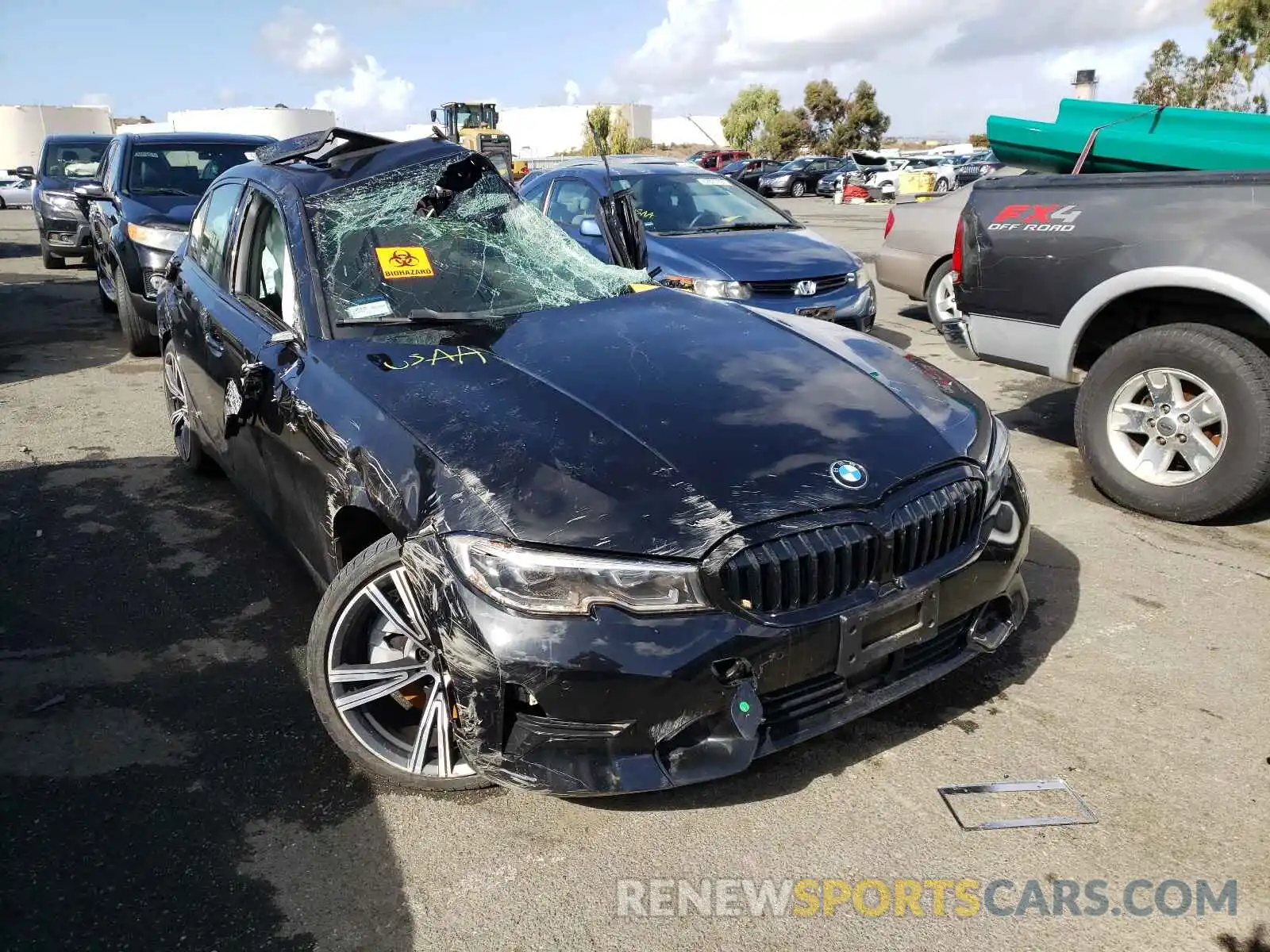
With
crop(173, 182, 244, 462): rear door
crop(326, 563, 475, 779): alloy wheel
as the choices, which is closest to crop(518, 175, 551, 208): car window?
crop(173, 182, 244, 462): rear door

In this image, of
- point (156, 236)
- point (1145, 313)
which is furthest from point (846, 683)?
point (156, 236)

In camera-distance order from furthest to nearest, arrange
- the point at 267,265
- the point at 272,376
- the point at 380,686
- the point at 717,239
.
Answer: the point at 717,239, the point at 267,265, the point at 272,376, the point at 380,686

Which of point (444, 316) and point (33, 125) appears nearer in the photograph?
point (444, 316)

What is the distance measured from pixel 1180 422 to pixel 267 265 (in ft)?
13.4

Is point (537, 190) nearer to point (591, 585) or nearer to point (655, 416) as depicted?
point (655, 416)

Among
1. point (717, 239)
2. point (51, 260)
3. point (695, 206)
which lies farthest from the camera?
point (51, 260)

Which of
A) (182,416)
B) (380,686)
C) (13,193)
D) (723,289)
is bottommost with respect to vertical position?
(13,193)

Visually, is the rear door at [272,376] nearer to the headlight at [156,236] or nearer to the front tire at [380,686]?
the front tire at [380,686]

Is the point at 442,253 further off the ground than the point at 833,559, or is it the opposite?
the point at 442,253

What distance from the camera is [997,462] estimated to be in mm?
2994

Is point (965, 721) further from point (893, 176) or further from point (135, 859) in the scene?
point (893, 176)

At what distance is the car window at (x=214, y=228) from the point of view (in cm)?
434

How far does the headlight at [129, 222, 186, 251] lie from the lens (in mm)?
8047

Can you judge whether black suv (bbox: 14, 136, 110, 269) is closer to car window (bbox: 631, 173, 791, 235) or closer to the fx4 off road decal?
car window (bbox: 631, 173, 791, 235)
